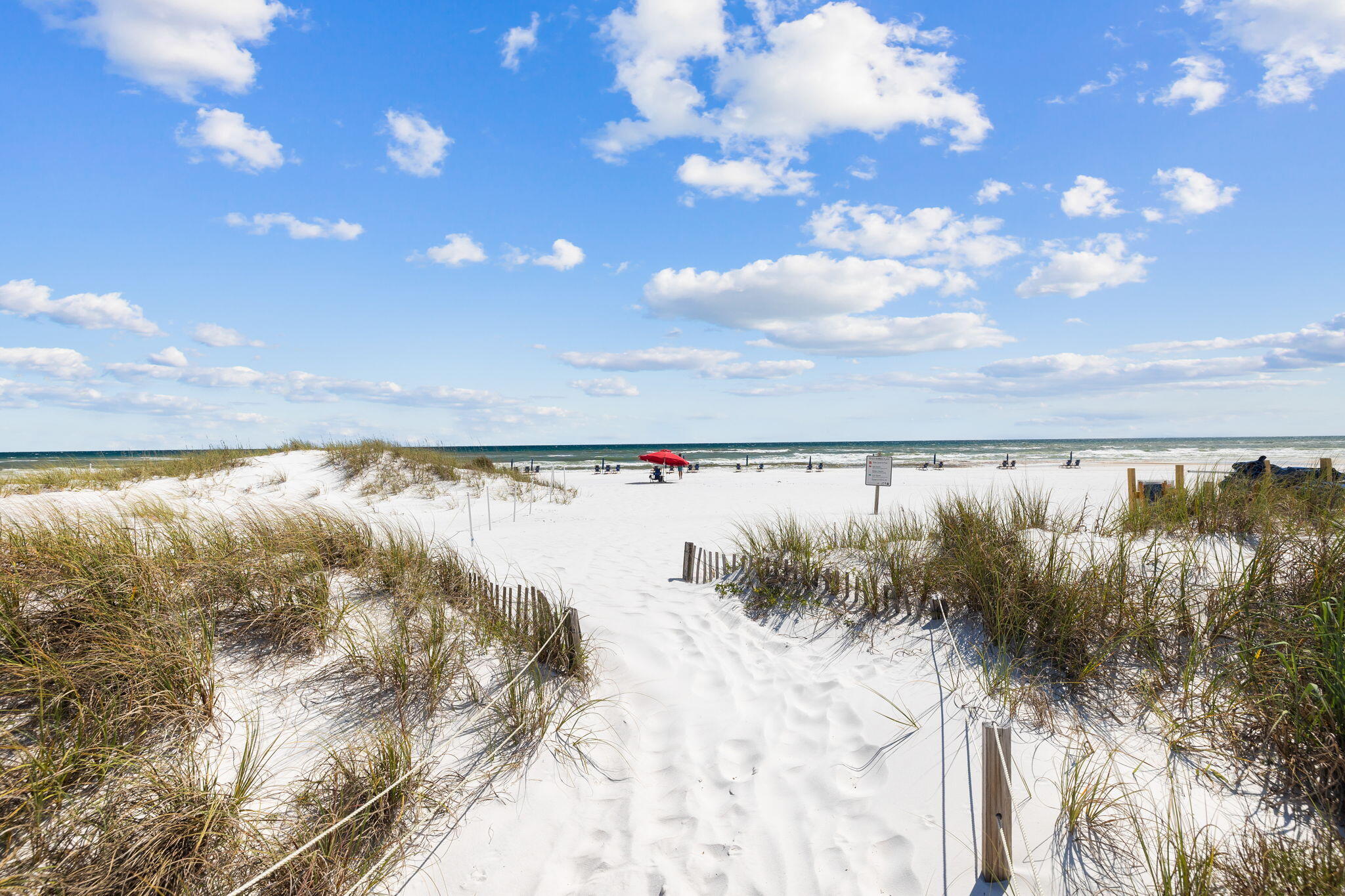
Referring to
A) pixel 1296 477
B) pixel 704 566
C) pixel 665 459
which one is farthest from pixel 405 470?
pixel 1296 477

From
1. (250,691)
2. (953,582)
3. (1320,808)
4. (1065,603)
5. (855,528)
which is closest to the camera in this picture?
(1320,808)

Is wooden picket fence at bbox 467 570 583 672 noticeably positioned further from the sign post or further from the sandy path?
the sign post

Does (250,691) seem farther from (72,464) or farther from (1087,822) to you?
(72,464)

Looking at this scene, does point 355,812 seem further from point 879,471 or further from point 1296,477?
point 1296,477

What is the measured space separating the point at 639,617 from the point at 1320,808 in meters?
4.49

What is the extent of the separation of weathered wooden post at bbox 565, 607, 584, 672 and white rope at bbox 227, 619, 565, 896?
58 millimetres

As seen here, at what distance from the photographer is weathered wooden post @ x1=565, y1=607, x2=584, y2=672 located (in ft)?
14.2

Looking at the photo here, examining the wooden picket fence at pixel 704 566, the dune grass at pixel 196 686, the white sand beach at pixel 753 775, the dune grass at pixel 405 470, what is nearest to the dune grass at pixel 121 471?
the dune grass at pixel 405 470

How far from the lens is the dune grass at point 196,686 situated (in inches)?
101

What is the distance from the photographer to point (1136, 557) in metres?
4.97

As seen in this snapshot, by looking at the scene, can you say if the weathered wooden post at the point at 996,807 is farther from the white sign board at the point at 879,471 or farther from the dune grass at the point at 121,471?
the dune grass at the point at 121,471

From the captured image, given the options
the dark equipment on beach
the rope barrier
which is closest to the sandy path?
the rope barrier

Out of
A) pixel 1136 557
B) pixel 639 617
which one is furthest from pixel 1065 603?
pixel 639 617

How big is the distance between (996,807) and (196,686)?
4.37 metres
